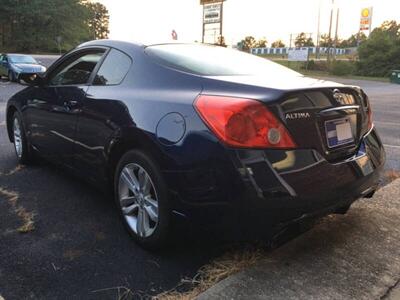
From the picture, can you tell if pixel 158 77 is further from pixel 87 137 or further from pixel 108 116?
pixel 87 137

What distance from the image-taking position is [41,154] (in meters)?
4.64

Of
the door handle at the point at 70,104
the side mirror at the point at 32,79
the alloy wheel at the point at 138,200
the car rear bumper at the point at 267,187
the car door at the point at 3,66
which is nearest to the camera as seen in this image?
the car rear bumper at the point at 267,187

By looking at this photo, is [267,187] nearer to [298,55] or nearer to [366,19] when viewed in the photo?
[298,55]

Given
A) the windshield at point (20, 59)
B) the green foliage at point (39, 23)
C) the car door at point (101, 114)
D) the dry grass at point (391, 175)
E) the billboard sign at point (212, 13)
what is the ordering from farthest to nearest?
the green foliage at point (39, 23), the billboard sign at point (212, 13), the windshield at point (20, 59), the dry grass at point (391, 175), the car door at point (101, 114)

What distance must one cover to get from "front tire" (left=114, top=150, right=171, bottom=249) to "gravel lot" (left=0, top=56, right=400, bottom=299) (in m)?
0.14

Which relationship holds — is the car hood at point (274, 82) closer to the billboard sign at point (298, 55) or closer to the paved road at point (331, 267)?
the paved road at point (331, 267)

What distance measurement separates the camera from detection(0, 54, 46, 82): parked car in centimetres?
2080

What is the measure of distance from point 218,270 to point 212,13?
3430 centimetres

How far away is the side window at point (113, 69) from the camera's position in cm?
343

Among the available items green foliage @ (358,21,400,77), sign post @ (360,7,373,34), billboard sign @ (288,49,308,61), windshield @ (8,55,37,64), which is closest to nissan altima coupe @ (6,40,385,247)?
windshield @ (8,55,37,64)

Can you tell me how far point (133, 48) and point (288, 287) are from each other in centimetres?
209

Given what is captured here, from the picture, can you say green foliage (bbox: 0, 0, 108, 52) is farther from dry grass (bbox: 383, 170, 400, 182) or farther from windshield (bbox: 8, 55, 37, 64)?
dry grass (bbox: 383, 170, 400, 182)

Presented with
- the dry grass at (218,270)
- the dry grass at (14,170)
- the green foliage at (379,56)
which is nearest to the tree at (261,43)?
the green foliage at (379,56)

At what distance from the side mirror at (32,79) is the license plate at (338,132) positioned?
10.0ft
